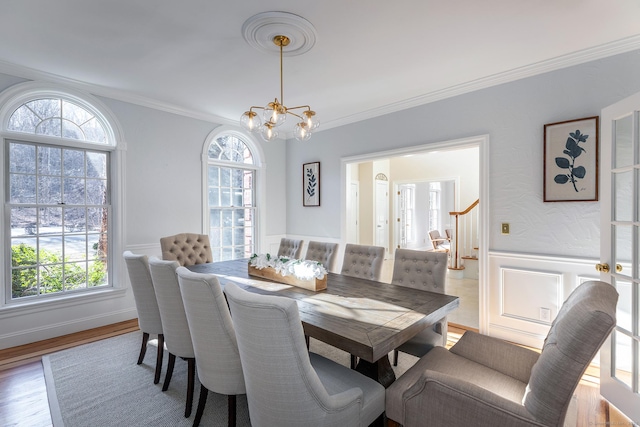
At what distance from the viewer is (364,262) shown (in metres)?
2.94

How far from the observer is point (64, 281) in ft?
11.1

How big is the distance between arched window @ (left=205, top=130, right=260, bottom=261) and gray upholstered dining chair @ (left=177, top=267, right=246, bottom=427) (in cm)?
297

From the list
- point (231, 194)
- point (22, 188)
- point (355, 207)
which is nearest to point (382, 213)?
point (355, 207)

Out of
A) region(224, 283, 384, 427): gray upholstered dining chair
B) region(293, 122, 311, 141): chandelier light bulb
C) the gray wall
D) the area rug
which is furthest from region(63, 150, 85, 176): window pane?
the gray wall

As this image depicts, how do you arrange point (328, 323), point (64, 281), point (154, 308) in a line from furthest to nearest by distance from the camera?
point (64, 281) → point (154, 308) → point (328, 323)

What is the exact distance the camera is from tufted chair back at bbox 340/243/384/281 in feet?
9.28

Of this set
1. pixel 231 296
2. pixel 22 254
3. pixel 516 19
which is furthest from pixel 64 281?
pixel 516 19

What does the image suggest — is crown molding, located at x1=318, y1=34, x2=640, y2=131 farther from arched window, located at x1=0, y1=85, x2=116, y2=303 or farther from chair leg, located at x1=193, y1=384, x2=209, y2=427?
chair leg, located at x1=193, y1=384, x2=209, y2=427

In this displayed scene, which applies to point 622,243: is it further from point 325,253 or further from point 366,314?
point 325,253

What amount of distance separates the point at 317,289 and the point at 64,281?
2990 mm

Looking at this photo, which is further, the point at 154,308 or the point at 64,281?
the point at 64,281

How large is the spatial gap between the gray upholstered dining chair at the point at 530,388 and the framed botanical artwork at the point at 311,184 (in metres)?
3.60

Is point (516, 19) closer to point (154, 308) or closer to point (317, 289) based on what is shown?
point (317, 289)

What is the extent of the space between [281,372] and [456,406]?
0.69 meters
